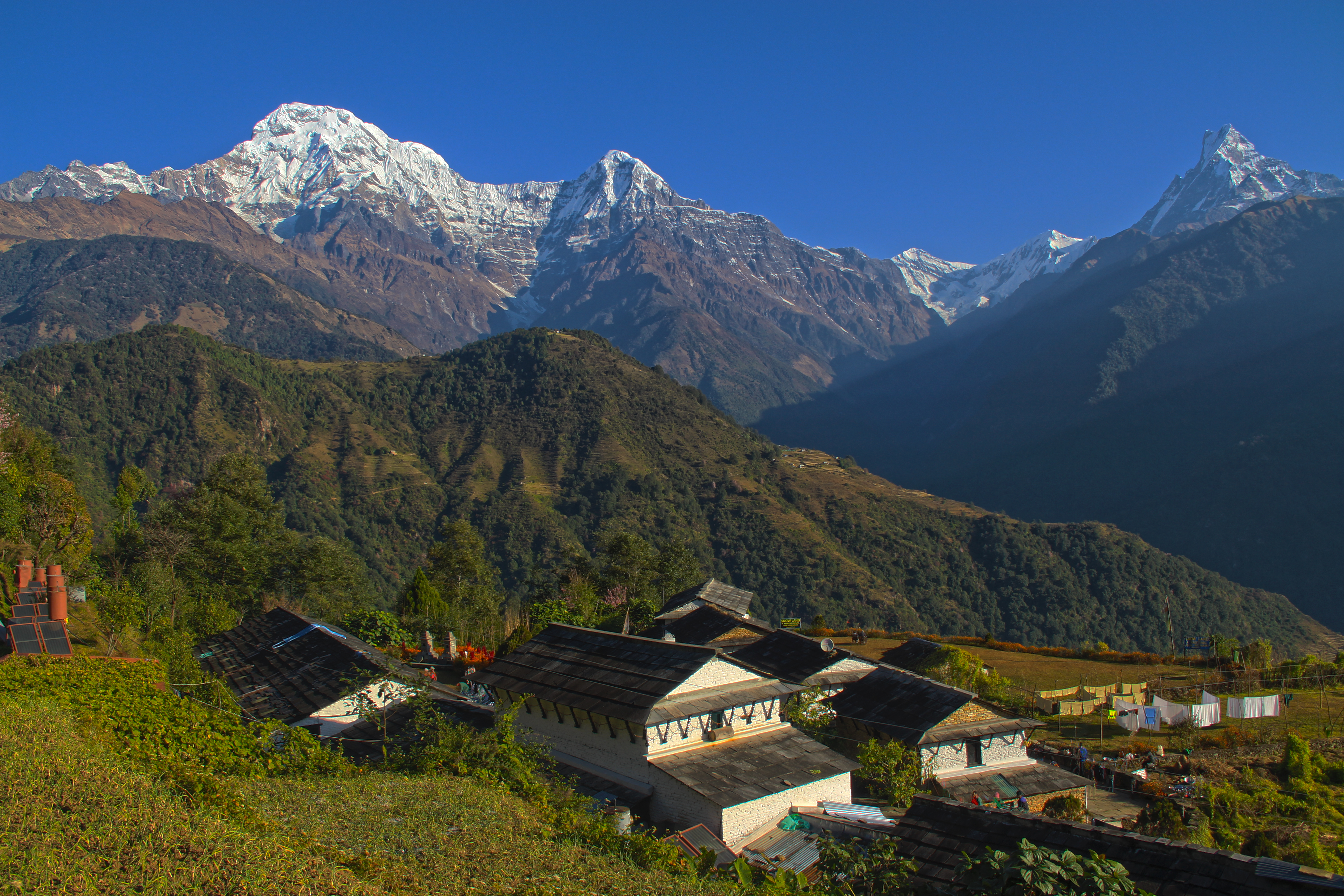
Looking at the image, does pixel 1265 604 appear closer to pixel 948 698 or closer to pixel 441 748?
pixel 948 698

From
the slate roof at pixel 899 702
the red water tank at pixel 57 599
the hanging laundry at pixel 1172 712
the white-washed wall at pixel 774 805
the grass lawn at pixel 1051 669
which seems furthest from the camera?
the grass lawn at pixel 1051 669

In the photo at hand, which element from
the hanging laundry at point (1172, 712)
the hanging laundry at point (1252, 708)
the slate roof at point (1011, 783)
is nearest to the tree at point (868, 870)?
the slate roof at point (1011, 783)

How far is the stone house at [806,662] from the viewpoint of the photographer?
1208 inches

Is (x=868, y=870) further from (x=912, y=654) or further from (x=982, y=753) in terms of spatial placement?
(x=912, y=654)

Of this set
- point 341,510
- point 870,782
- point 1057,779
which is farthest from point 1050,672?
point 341,510

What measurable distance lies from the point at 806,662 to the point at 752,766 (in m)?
13.3

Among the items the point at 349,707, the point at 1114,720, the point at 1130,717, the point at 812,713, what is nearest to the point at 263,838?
the point at 349,707

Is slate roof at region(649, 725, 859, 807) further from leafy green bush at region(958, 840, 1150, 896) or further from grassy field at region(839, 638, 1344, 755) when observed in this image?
grassy field at region(839, 638, 1344, 755)

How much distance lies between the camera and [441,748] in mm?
16594

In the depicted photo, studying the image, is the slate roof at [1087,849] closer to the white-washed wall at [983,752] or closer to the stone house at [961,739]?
the stone house at [961,739]

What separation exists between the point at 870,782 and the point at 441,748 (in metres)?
12.8

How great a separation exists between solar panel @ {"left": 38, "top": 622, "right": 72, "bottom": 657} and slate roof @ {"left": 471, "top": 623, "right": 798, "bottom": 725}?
10.1m

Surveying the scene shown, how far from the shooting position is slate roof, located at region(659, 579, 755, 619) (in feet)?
161

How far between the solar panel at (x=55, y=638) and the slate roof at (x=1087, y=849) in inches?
684
